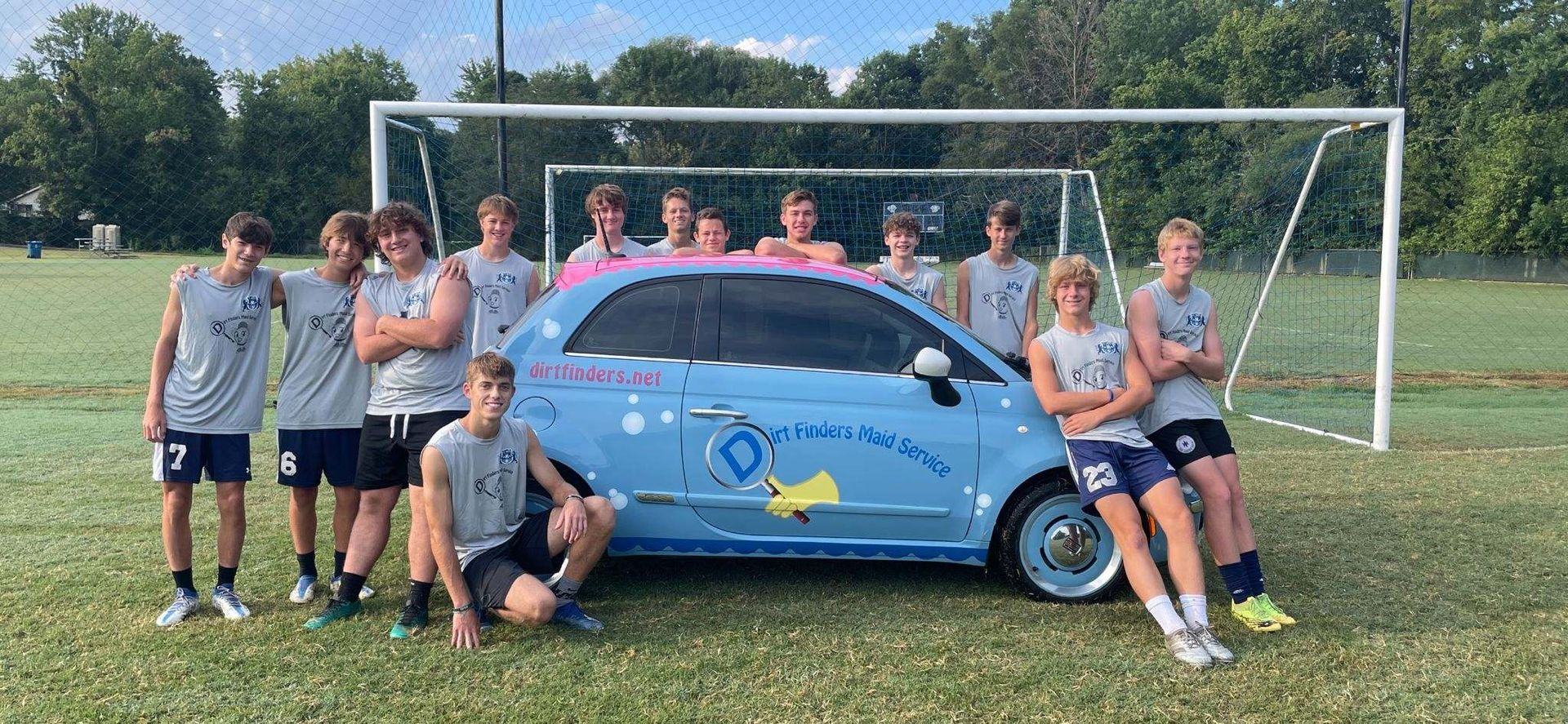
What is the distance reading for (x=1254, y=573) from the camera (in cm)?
423

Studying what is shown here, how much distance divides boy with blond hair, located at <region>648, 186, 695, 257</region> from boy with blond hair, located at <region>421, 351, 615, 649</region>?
1911mm

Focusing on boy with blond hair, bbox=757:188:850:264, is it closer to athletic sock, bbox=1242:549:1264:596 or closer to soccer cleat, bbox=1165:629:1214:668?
athletic sock, bbox=1242:549:1264:596

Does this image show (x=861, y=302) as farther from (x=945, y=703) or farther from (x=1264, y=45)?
(x=1264, y=45)

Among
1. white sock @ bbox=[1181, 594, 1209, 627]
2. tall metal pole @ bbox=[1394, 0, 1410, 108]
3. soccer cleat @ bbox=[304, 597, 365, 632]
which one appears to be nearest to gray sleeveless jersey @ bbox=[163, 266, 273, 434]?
soccer cleat @ bbox=[304, 597, 365, 632]

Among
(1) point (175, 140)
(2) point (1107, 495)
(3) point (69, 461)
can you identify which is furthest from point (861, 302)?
(1) point (175, 140)

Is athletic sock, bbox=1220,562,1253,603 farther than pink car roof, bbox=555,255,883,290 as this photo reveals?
No

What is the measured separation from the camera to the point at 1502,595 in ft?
14.8

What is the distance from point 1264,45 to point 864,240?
4394 centimetres

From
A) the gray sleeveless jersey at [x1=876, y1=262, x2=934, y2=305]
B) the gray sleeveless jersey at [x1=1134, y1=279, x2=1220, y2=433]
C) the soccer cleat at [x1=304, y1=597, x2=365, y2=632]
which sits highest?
the gray sleeveless jersey at [x1=876, y1=262, x2=934, y2=305]

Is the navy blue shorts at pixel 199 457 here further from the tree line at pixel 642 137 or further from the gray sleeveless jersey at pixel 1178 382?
the tree line at pixel 642 137

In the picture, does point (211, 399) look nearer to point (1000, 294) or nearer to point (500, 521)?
point (500, 521)

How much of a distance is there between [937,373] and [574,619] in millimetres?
1660

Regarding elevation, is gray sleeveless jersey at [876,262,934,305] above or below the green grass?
above

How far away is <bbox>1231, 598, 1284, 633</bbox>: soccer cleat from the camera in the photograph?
405 centimetres
